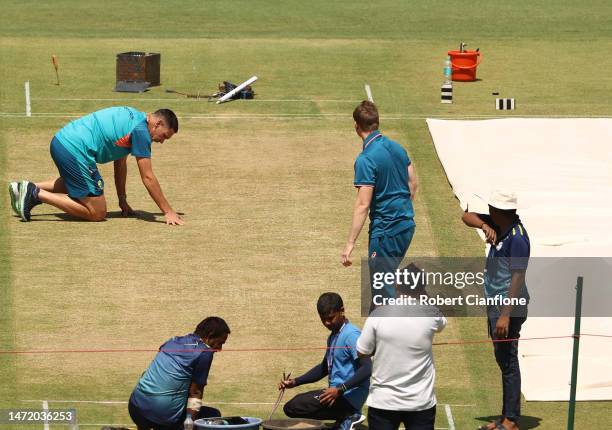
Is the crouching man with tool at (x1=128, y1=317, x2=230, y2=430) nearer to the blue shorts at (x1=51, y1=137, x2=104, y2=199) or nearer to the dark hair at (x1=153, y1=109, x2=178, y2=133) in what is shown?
the dark hair at (x1=153, y1=109, x2=178, y2=133)

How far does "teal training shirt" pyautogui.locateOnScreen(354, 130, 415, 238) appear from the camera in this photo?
37.5 ft

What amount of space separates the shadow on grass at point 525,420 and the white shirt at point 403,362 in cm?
182

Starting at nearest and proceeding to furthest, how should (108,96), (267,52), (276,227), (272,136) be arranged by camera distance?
(276,227), (272,136), (108,96), (267,52)

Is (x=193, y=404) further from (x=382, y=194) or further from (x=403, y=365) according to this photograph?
(x=382, y=194)

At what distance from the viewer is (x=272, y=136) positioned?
1970cm

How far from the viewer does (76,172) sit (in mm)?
15188

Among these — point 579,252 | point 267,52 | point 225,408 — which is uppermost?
point 267,52

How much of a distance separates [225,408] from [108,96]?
38.2ft

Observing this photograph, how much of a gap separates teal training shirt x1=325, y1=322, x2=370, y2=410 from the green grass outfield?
36.2 inches

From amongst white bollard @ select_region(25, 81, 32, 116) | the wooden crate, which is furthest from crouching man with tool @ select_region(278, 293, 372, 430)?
the wooden crate

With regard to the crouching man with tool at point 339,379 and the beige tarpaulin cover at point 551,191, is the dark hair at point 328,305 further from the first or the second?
the beige tarpaulin cover at point 551,191

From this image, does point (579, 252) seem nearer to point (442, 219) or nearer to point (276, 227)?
point (442, 219)

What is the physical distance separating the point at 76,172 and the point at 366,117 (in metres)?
4.90

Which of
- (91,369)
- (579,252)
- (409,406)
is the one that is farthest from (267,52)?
(409,406)
